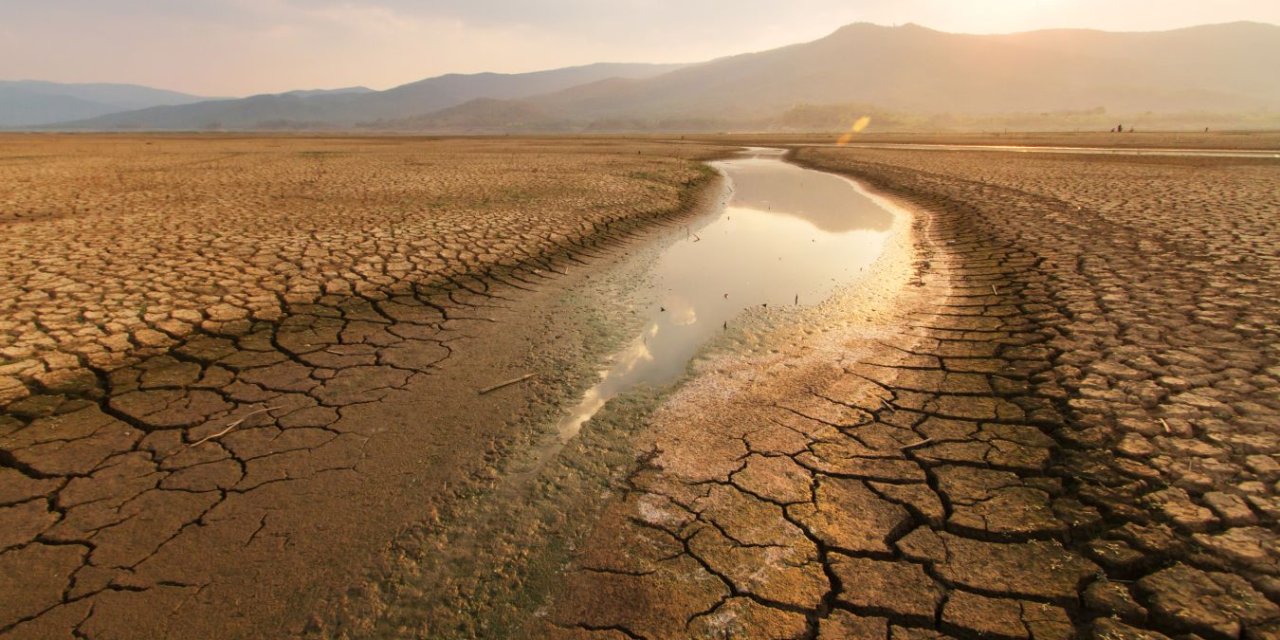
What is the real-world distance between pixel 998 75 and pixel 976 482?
183 m

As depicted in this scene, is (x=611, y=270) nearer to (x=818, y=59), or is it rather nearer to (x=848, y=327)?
(x=848, y=327)

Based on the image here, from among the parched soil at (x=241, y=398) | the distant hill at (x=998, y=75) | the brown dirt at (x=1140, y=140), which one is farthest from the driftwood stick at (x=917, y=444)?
the distant hill at (x=998, y=75)

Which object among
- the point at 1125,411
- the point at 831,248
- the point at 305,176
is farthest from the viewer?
the point at 305,176

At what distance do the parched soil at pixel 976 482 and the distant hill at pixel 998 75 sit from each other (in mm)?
138894

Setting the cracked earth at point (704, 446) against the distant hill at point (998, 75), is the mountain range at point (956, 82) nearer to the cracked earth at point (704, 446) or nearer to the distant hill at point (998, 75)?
the distant hill at point (998, 75)

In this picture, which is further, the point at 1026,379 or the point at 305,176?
the point at 305,176

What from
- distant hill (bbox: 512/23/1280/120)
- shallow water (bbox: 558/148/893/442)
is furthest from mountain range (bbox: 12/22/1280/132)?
shallow water (bbox: 558/148/893/442)

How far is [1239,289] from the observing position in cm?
439

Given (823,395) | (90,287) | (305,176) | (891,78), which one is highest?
(891,78)

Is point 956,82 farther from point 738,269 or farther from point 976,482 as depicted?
point 976,482

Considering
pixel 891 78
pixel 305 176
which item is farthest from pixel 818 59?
pixel 305 176

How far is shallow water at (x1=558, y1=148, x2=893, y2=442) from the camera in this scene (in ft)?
12.7

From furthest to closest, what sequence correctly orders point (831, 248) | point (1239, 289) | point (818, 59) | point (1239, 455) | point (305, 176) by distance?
point (818, 59) → point (305, 176) → point (831, 248) → point (1239, 289) → point (1239, 455)

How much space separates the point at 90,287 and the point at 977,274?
8.34 meters
